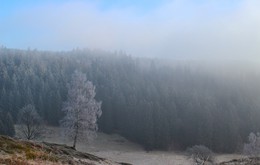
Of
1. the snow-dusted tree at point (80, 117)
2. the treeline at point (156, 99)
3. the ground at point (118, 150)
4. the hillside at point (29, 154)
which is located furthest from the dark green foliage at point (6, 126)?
the hillside at point (29, 154)

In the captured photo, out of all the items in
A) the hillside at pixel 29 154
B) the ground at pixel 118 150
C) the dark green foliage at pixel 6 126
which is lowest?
the ground at pixel 118 150

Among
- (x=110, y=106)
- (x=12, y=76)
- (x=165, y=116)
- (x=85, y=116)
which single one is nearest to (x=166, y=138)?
(x=165, y=116)

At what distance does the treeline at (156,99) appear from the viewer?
12638 cm

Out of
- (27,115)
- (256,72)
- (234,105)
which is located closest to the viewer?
(27,115)

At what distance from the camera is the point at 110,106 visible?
143625 mm

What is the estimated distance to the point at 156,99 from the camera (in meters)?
148

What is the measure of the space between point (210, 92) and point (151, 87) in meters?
21.5

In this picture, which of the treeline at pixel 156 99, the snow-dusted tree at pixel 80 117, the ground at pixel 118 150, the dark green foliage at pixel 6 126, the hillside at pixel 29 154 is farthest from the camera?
the treeline at pixel 156 99

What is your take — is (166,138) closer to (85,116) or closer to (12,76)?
(85,116)

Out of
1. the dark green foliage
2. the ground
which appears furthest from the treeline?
the dark green foliage

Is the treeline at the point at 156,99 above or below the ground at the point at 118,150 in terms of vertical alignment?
above

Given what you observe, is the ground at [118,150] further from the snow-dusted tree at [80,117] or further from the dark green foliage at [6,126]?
the snow-dusted tree at [80,117]

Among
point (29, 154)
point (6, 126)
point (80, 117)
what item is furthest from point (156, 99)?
point (29, 154)

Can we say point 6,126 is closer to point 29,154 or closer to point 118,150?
point 118,150
